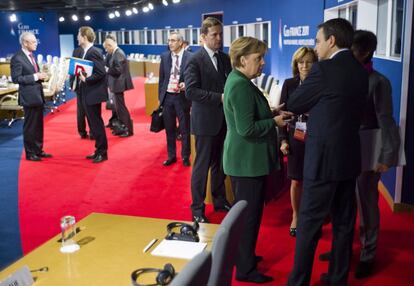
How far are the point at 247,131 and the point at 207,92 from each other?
1.07 m

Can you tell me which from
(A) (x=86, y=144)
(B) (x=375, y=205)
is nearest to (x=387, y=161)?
(B) (x=375, y=205)

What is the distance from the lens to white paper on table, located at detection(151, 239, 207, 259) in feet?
→ 6.72

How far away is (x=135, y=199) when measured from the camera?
5.21m

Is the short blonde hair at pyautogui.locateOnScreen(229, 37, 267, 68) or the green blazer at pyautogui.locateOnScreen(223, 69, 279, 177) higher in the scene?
the short blonde hair at pyautogui.locateOnScreen(229, 37, 267, 68)

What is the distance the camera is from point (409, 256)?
372 cm

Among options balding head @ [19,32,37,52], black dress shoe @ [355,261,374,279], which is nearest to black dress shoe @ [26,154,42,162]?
balding head @ [19,32,37,52]

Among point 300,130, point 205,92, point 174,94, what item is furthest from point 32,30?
point 300,130

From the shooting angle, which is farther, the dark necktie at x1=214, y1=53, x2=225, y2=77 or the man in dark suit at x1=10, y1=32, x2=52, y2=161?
the man in dark suit at x1=10, y1=32, x2=52, y2=161

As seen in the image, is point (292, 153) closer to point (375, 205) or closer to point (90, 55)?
point (375, 205)

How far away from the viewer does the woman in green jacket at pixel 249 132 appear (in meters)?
2.96

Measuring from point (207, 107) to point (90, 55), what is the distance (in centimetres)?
283

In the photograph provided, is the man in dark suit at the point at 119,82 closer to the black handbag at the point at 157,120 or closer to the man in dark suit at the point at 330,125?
the black handbag at the point at 157,120

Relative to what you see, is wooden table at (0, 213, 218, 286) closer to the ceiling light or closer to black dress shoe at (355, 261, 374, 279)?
black dress shoe at (355, 261, 374, 279)

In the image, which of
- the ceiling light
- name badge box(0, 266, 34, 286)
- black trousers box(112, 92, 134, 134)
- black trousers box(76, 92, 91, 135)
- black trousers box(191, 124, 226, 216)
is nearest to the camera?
name badge box(0, 266, 34, 286)
